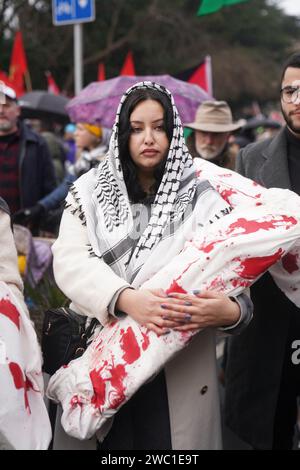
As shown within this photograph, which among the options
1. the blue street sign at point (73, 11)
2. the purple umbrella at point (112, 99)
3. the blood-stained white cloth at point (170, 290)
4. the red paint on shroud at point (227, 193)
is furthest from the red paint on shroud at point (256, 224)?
the blue street sign at point (73, 11)

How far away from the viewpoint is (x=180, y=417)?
2260 millimetres

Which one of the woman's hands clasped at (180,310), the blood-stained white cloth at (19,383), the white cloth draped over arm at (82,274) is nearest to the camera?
the blood-stained white cloth at (19,383)

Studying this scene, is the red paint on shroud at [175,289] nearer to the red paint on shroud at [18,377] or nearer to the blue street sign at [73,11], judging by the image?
the red paint on shroud at [18,377]

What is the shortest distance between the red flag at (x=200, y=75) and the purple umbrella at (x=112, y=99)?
1.42 meters

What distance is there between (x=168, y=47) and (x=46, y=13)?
20.9ft

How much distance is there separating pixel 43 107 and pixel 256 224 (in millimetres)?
8704

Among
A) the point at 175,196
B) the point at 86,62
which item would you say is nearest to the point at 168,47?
the point at 86,62

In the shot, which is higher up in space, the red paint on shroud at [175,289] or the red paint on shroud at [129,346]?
the red paint on shroud at [175,289]

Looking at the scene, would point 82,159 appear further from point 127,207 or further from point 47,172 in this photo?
point 127,207

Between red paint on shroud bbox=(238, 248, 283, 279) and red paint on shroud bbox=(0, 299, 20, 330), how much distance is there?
2.45 feet

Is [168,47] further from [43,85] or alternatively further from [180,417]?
[180,417]

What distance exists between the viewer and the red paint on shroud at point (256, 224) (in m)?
2.20

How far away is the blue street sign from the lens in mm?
6883
